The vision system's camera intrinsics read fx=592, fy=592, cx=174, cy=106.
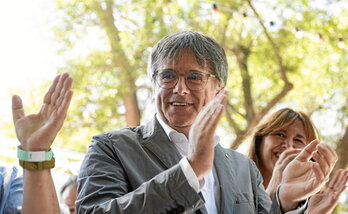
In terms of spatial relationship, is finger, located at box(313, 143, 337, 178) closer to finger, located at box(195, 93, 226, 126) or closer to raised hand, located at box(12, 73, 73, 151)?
finger, located at box(195, 93, 226, 126)

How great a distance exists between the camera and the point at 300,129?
3.34 m

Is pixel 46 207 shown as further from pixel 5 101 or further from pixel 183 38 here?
pixel 5 101

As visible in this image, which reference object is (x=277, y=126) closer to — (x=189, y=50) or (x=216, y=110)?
(x=189, y=50)

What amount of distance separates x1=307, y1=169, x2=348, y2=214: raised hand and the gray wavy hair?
637 millimetres

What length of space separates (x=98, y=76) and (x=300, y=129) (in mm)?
6069

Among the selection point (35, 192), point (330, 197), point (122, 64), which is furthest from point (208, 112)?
point (122, 64)

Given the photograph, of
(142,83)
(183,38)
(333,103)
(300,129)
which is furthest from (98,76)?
(183,38)

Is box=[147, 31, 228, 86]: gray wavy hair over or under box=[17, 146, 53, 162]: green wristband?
over

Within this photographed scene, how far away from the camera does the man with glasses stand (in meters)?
1.72

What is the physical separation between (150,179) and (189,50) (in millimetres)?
499

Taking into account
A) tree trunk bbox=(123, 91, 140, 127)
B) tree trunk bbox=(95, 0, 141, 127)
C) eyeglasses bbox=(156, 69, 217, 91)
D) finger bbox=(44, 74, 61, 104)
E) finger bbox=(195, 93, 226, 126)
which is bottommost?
tree trunk bbox=(123, 91, 140, 127)

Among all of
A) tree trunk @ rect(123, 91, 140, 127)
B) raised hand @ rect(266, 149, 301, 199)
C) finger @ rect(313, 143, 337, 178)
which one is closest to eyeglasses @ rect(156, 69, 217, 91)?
finger @ rect(313, 143, 337, 178)

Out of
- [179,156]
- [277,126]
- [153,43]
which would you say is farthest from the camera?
[153,43]

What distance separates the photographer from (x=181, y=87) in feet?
6.83
